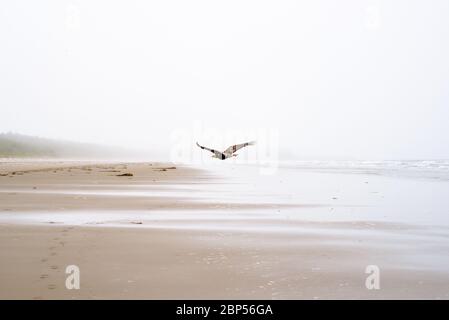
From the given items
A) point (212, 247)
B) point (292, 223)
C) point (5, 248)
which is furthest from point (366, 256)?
point (5, 248)

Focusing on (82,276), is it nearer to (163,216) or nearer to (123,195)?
(163,216)

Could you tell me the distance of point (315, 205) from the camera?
16.9 meters

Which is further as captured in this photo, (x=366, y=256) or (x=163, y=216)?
(x=163, y=216)

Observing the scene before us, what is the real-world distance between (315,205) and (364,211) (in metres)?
2.23

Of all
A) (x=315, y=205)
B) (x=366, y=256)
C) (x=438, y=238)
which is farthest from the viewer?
(x=315, y=205)

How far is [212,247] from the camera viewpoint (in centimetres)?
916

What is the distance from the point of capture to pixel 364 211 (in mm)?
14984

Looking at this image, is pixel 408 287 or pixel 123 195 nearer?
pixel 408 287

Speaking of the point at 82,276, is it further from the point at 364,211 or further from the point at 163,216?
the point at 364,211

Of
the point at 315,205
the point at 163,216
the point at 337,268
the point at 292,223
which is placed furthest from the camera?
the point at 315,205
